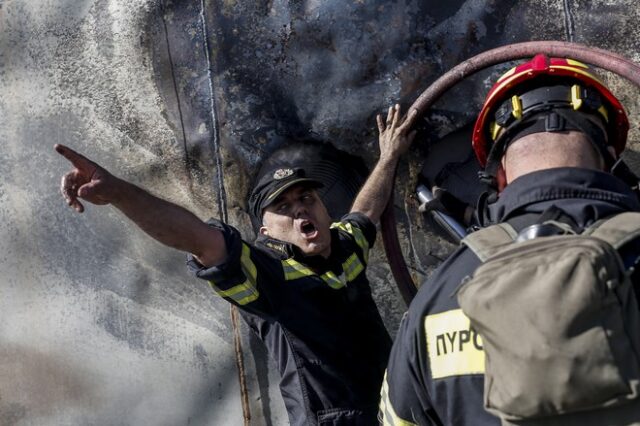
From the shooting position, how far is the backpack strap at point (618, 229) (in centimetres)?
169

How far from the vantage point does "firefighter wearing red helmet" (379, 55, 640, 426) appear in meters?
1.60

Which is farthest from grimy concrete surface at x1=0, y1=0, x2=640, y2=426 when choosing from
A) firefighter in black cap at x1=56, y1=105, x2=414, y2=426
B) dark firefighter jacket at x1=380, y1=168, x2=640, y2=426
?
dark firefighter jacket at x1=380, y1=168, x2=640, y2=426

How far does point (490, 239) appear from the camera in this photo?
6.02 ft

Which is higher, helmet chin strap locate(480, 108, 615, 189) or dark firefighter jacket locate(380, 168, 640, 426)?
helmet chin strap locate(480, 108, 615, 189)

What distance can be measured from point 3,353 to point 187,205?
3.85 feet

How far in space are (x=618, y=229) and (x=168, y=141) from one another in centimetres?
277

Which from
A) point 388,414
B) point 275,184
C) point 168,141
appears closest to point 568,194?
point 388,414

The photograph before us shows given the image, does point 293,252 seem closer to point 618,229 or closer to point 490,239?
point 490,239

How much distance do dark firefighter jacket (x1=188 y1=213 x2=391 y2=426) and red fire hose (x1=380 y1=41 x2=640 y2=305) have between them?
28cm

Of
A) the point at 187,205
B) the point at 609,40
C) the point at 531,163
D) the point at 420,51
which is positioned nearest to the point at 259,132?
the point at 187,205

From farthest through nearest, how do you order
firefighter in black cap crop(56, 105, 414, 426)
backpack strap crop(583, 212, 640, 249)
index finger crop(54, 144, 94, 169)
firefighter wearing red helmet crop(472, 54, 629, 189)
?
firefighter in black cap crop(56, 105, 414, 426) < index finger crop(54, 144, 94, 169) < firefighter wearing red helmet crop(472, 54, 629, 189) < backpack strap crop(583, 212, 640, 249)

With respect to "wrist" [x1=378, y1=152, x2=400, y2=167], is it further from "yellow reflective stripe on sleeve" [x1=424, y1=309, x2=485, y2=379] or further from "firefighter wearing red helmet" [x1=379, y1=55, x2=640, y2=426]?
"yellow reflective stripe on sleeve" [x1=424, y1=309, x2=485, y2=379]

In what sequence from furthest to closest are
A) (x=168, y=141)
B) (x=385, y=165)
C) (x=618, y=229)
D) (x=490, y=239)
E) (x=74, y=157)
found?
(x=168, y=141)
(x=385, y=165)
(x=74, y=157)
(x=490, y=239)
(x=618, y=229)

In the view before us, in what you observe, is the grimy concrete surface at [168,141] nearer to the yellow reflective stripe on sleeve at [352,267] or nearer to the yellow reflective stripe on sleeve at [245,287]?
the yellow reflective stripe on sleeve at [352,267]
